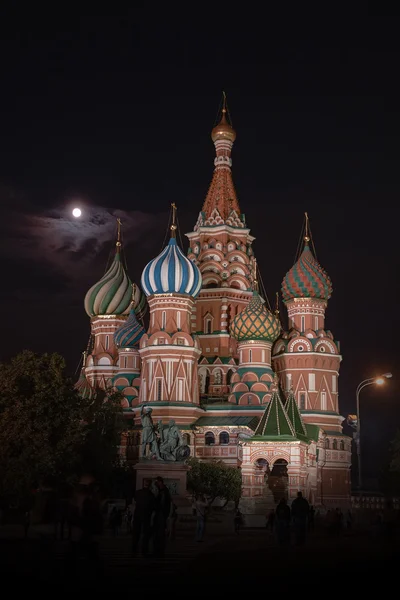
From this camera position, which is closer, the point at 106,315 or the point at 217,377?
the point at 217,377

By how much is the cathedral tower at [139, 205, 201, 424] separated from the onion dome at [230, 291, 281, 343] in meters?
3.28

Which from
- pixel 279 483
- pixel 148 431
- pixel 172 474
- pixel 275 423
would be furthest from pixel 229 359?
pixel 148 431

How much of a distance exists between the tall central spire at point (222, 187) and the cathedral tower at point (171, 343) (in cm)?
865

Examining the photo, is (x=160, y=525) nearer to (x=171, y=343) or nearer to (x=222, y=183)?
(x=171, y=343)

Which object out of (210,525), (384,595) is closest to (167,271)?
(210,525)

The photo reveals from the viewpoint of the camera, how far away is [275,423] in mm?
45812

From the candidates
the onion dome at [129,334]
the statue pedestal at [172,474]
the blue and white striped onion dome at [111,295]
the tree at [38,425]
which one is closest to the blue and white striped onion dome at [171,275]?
the onion dome at [129,334]

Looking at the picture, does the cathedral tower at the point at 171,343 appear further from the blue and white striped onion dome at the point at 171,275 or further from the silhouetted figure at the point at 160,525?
the silhouetted figure at the point at 160,525

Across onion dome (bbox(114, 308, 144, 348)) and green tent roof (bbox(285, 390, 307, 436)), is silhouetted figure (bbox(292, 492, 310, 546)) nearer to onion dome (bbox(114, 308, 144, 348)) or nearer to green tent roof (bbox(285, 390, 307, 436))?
green tent roof (bbox(285, 390, 307, 436))

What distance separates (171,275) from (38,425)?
20.4m

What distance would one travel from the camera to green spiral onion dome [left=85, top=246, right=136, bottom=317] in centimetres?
6438

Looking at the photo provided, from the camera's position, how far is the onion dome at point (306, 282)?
57875 millimetres

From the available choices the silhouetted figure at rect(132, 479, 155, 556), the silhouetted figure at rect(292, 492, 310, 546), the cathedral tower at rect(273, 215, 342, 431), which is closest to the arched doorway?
the cathedral tower at rect(273, 215, 342, 431)

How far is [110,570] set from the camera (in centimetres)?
1497
